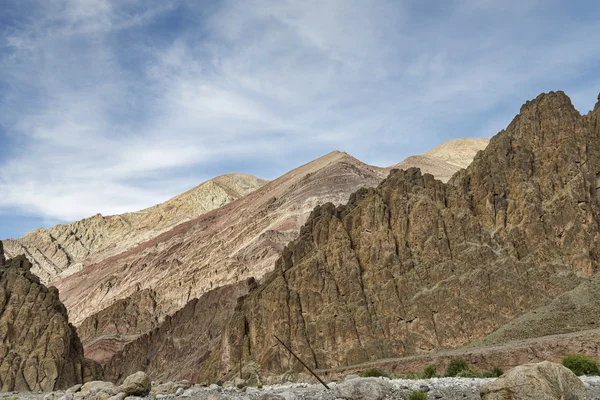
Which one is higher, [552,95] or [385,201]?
[552,95]

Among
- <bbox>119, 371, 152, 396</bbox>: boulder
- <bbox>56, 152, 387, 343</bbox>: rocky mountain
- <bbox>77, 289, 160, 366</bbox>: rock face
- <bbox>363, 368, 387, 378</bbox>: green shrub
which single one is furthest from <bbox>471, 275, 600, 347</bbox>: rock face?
<bbox>77, 289, 160, 366</bbox>: rock face

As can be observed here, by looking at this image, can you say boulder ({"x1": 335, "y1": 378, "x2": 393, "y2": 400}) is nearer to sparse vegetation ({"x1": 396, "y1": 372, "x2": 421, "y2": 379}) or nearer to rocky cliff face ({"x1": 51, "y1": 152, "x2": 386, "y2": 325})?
sparse vegetation ({"x1": 396, "y1": 372, "x2": 421, "y2": 379})

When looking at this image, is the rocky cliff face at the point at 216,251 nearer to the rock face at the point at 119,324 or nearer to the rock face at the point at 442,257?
the rock face at the point at 119,324

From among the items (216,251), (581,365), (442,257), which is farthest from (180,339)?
(581,365)

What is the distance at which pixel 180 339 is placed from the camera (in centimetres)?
10762

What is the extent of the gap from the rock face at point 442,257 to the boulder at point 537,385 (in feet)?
112

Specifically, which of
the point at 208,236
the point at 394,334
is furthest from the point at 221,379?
the point at 208,236

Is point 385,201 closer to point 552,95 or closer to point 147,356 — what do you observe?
point 552,95

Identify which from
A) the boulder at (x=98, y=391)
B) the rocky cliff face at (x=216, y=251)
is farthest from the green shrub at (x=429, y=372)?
the rocky cliff face at (x=216, y=251)

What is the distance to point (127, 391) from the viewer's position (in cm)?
3481

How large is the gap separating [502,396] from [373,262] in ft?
142

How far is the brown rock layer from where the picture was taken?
10256 centimetres

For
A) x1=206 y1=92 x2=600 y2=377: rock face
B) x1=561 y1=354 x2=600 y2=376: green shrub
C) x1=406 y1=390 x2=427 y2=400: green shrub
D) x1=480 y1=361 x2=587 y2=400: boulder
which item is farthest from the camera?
x1=206 y1=92 x2=600 y2=377: rock face

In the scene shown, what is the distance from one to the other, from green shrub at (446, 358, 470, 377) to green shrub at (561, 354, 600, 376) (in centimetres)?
804
